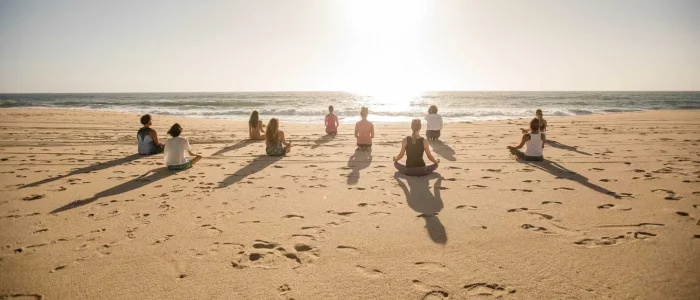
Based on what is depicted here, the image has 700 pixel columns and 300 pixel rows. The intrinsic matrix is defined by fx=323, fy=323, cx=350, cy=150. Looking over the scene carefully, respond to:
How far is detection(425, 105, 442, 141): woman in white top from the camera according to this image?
11.6 metres

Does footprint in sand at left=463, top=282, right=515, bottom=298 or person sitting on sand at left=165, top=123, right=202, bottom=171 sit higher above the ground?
person sitting on sand at left=165, top=123, right=202, bottom=171

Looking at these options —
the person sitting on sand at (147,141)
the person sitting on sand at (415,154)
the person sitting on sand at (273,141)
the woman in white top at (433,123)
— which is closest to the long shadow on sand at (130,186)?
the person sitting on sand at (147,141)

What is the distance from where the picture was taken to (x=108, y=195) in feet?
18.4

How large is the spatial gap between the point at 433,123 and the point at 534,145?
13.4 ft

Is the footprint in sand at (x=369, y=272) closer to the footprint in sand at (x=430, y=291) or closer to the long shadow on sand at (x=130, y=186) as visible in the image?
the footprint in sand at (x=430, y=291)

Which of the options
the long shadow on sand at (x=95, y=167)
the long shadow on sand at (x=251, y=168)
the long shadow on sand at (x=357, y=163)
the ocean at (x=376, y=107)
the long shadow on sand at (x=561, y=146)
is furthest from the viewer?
the ocean at (x=376, y=107)

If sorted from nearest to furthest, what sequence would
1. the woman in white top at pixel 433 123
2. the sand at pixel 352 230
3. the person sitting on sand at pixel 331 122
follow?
the sand at pixel 352 230 < the woman in white top at pixel 433 123 < the person sitting on sand at pixel 331 122

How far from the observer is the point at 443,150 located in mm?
10031

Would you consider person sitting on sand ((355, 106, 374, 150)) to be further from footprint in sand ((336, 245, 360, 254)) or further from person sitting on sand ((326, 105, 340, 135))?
footprint in sand ((336, 245, 360, 254))

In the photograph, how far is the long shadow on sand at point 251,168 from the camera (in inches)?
258

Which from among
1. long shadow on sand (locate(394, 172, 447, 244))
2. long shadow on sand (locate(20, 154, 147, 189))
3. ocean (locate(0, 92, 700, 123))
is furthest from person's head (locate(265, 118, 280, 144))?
ocean (locate(0, 92, 700, 123))

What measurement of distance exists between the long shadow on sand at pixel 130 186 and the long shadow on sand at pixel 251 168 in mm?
1440

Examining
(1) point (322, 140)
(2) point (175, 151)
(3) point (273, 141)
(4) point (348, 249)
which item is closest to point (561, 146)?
(1) point (322, 140)

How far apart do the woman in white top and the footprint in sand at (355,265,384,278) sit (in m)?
9.05
